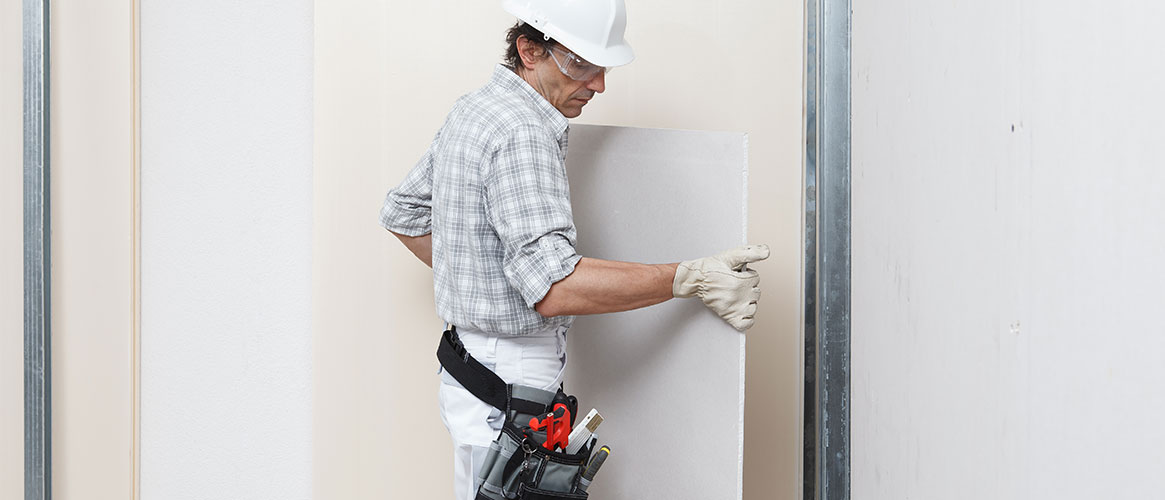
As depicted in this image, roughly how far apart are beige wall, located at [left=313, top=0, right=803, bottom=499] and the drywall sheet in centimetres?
32

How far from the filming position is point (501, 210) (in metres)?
1.39

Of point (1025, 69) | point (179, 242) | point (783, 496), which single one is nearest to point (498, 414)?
point (783, 496)

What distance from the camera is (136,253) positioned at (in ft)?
7.22

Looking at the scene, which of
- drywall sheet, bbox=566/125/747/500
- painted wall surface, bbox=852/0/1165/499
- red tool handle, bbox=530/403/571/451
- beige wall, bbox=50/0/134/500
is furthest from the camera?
beige wall, bbox=50/0/134/500

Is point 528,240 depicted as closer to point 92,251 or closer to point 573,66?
point 573,66

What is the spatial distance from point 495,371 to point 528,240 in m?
0.30

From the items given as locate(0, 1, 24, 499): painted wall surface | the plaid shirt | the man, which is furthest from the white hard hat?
locate(0, 1, 24, 499): painted wall surface

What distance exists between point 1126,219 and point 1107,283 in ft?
0.20

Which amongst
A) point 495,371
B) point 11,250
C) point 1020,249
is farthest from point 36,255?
point 1020,249

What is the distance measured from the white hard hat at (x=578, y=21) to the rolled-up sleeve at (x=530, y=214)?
217mm

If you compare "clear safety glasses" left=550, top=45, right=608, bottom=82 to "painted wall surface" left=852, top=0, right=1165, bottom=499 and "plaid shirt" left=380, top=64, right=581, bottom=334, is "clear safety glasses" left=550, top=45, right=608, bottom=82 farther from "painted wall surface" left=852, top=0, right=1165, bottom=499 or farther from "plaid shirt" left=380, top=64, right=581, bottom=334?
"painted wall surface" left=852, top=0, right=1165, bottom=499

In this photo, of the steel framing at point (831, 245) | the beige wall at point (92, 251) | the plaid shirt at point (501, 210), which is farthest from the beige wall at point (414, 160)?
the beige wall at point (92, 251)

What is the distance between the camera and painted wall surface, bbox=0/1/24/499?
6.57 ft

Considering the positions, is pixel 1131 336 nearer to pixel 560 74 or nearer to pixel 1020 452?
pixel 1020 452
